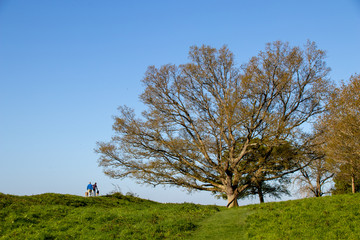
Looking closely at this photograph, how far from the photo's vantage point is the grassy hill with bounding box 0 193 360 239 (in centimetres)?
1343

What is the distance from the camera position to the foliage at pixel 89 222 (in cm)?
1419

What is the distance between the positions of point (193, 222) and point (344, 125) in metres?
15.6

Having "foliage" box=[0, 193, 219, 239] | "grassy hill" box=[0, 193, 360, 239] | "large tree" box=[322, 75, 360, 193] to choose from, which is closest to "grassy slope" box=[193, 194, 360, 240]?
"grassy hill" box=[0, 193, 360, 239]

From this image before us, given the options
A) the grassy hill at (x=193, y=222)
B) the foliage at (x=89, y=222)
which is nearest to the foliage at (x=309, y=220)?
the grassy hill at (x=193, y=222)

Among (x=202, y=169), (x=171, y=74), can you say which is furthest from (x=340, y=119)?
(x=171, y=74)

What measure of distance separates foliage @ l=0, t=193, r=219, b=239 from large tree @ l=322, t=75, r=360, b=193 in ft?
41.6

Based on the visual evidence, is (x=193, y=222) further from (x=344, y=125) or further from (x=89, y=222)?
(x=344, y=125)

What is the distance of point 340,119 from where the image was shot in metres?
25.8

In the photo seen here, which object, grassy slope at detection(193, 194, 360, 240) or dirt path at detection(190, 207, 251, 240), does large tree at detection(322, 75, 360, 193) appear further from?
dirt path at detection(190, 207, 251, 240)

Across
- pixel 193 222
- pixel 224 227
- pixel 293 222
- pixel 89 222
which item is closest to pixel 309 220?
pixel 293 222

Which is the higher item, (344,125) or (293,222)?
(344,125)

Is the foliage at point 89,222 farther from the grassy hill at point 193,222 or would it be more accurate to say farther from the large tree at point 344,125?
the large tree at point 344,125

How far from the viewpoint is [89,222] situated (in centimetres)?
1608

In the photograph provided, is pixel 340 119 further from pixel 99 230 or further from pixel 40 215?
pixel 40 215
